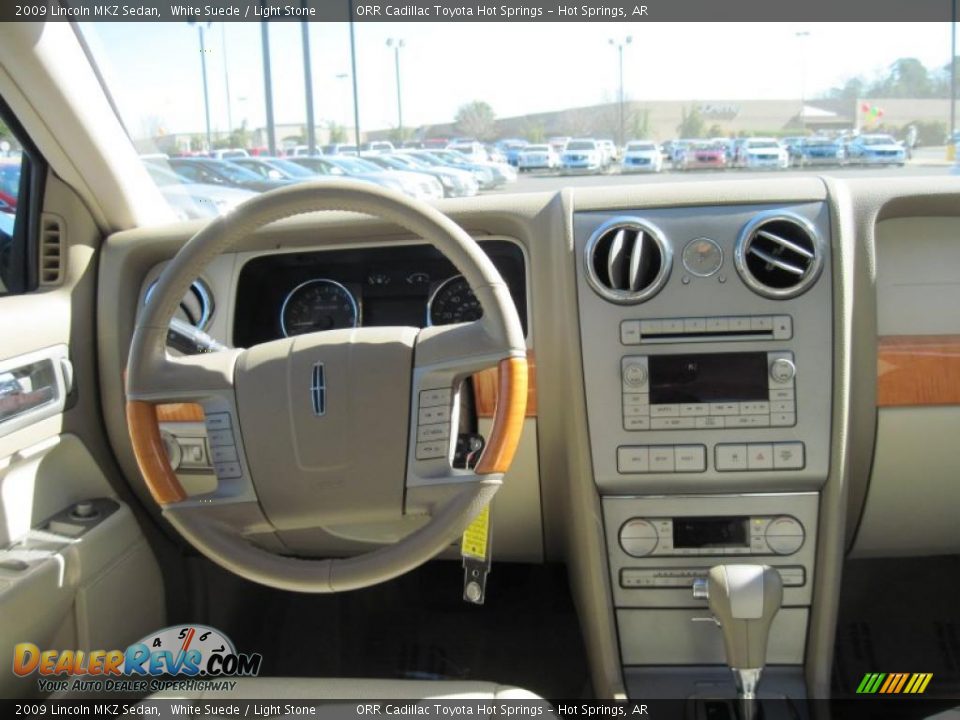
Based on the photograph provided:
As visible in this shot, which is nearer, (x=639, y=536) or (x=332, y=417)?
(x=332, y=417)

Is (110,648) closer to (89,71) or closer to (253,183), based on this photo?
(253,183)

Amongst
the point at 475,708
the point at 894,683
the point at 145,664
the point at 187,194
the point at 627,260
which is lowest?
the point at 894,683

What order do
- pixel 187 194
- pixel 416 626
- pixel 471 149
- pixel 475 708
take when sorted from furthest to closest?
pixel 416 626 < pixel 187 194 < pixel 471 149 < pixel 475 708

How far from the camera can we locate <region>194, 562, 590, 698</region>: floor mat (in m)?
2.93

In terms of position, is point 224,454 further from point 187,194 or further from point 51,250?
point 187,194

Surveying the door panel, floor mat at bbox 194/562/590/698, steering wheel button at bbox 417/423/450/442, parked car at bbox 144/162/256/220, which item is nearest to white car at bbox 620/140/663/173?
steering wheel button at bbox 417/423/450/442

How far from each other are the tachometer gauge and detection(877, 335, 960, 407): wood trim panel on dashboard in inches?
40.1

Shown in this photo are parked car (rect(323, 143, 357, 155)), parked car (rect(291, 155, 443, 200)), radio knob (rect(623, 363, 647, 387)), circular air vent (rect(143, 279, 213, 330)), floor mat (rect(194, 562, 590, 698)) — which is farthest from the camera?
floor mat (rect(194, 562, 590, 698))

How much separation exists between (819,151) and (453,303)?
3.22ft

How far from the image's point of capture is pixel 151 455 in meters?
1.68

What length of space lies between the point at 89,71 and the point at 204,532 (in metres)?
1.37

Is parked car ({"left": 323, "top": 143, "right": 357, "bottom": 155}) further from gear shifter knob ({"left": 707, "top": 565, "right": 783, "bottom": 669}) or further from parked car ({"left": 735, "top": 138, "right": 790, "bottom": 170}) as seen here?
gear shifter knob ({"left": 707, "top": 565, "right": 783, "bottom": 669})

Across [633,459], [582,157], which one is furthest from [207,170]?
[633,459]

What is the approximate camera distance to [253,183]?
2.40 metres
